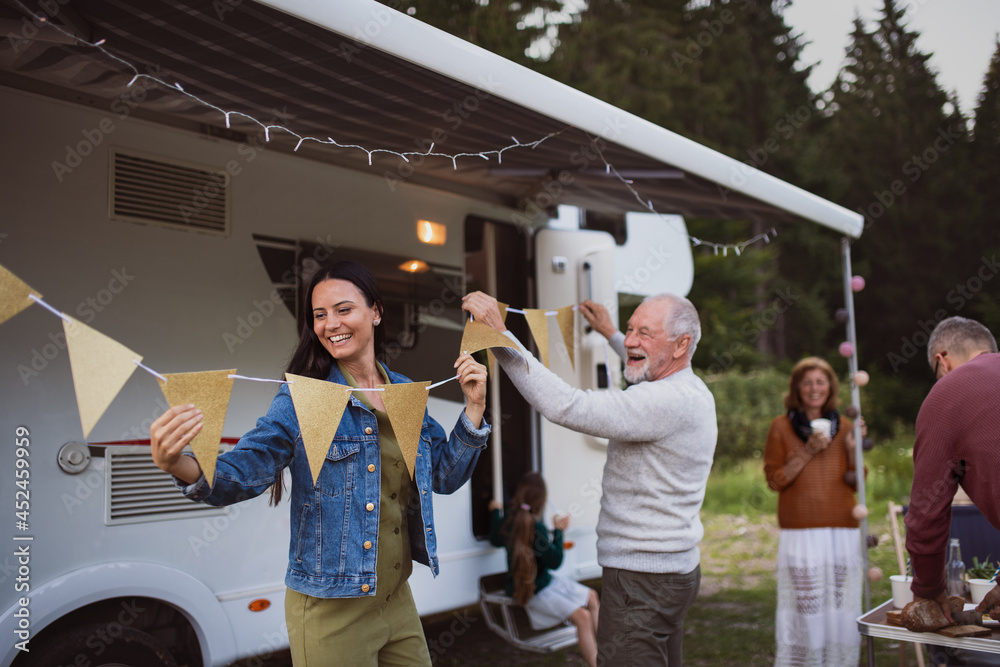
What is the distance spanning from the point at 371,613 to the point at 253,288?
1734mm

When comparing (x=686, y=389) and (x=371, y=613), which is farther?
→ (x=686, y=389)

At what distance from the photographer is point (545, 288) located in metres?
4.57

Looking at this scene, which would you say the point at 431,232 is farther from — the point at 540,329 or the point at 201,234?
the point at 540,329

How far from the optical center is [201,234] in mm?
3180

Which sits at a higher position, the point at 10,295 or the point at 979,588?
the point at 10,295

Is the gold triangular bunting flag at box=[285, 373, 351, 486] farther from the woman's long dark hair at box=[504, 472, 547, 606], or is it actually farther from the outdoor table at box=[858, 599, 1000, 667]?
the woman's long dark hair at box=[504, 472, 547, 606]

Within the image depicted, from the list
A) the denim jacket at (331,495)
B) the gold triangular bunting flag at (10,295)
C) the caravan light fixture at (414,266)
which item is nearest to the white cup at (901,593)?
the denim jacket at (331,495)

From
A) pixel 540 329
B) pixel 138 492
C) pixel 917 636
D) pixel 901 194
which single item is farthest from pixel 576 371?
pixel 901 194

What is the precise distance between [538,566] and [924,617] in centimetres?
203

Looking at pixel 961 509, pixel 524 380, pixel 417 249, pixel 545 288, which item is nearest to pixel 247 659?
pixel 524 380

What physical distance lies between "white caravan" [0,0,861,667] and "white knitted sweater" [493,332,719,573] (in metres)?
1.00

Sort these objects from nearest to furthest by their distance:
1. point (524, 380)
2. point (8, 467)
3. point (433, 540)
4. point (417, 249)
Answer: point (433, 540) < point (524, 380) < point (8, 467) < point (417, 249)

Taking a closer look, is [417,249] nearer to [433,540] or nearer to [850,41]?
[433,540]

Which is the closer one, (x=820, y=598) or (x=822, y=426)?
(x=820, y=598)
